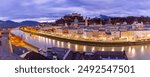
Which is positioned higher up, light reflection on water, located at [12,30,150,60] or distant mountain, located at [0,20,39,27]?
distant mountain, located at [0,20,39,27]

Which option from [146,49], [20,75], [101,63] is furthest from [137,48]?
[20,75]

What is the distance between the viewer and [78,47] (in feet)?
10.9

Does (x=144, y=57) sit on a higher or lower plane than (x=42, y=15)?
lower

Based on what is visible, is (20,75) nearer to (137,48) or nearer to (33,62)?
(33,62)

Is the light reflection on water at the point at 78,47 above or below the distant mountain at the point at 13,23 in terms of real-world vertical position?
below

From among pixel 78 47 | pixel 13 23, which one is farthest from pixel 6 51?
pixel 78 47

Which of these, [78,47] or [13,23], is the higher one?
[13,23]

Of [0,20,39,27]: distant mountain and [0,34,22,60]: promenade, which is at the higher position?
[0,20,39,27]: distant mountain

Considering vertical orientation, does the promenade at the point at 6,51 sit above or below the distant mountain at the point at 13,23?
below

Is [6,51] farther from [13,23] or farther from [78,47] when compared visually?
[78,47]

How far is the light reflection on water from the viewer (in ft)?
10.6

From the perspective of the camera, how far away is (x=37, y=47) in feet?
10.9

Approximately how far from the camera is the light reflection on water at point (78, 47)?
128 inches

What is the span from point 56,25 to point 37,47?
0.63ft
